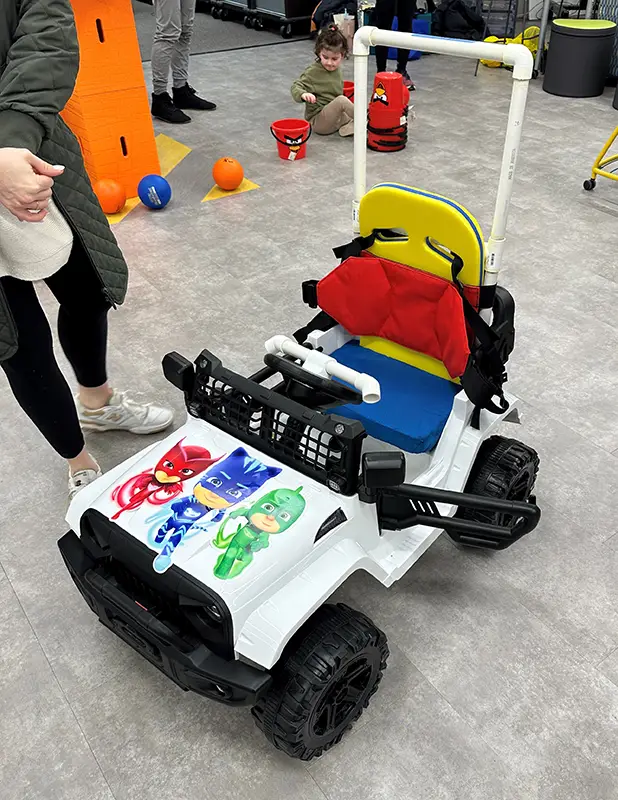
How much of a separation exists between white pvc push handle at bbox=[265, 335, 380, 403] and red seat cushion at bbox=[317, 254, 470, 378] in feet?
0.79

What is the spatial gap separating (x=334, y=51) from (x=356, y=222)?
2836mm

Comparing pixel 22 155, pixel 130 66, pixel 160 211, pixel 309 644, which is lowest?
pixel 160 211

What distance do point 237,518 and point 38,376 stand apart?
62cm

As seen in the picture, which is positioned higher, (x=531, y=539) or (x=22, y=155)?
(x=22, y=155)

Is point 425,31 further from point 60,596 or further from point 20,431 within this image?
point 60,596

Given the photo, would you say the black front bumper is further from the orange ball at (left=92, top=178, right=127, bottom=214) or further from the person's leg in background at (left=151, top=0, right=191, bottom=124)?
the person's leg in background at (left=151, top=0, right=191, bottom=124)

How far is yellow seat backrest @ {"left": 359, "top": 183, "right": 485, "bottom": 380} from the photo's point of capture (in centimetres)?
155

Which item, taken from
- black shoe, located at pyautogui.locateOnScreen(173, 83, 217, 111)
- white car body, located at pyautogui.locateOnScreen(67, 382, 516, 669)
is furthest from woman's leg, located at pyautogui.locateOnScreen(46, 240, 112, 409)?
black shoe, located at pyautogui.locateOnScreen(173, 83, 217, 111)

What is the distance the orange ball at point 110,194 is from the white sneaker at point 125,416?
1.57 m

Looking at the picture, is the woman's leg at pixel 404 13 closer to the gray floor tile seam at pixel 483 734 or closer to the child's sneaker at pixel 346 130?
the child's sneaker at pixel 346 130

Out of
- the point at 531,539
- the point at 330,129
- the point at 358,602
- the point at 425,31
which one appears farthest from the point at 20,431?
the point at 425,31

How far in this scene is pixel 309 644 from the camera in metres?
1.28

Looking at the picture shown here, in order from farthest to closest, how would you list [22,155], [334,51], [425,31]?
[425,31], [334,51], [22,155]

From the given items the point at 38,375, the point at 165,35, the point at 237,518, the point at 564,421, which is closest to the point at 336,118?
the point at 165,35
